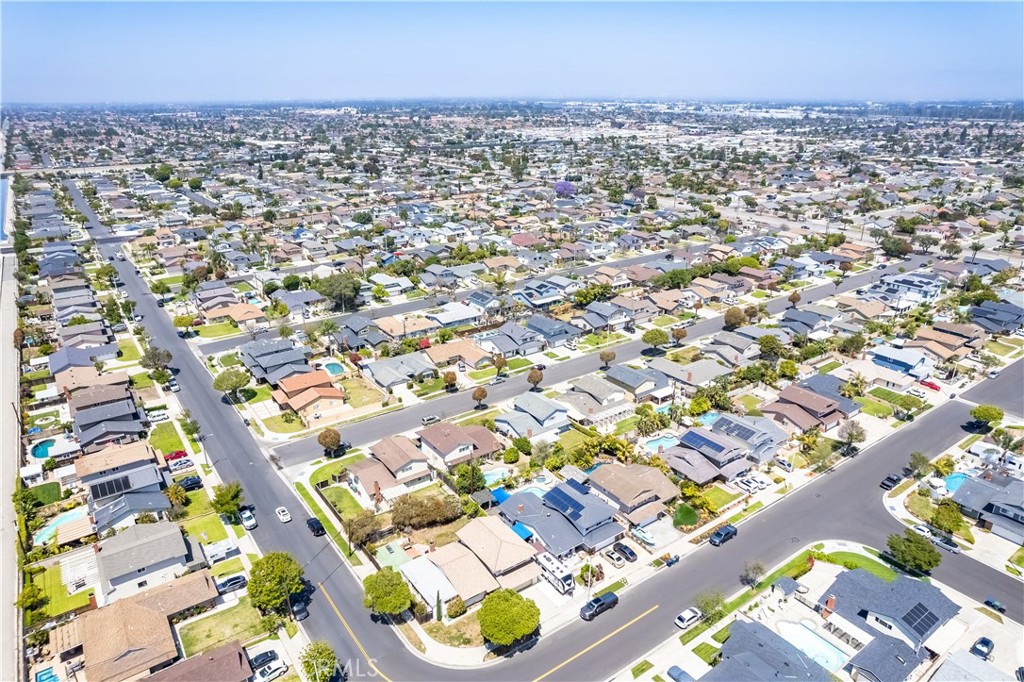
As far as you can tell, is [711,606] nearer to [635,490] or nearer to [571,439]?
[635,490]

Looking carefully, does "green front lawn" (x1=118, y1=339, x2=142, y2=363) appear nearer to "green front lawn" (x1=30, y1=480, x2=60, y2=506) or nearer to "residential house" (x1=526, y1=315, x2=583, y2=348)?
"green front lawn" (x1=30, y1=480, x2=60, y2=506)


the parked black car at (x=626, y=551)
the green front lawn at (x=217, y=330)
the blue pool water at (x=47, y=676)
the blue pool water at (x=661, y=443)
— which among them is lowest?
the blue pool water at (x=47, y=676)

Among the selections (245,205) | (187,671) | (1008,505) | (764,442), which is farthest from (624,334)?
(245,205)

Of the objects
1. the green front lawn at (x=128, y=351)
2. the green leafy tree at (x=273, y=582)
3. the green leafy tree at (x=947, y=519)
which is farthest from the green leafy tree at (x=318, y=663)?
the green front lawn at (x=128, y=351)

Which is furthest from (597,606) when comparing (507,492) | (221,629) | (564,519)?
(221,629)

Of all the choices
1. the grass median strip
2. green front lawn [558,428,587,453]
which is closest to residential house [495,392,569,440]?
green front lawn [558,428,587,453]

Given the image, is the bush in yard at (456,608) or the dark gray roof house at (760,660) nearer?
the dark gray roof house at (760,660)

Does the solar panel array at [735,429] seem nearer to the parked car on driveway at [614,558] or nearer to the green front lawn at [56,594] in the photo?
the parked car on driveway at [614,558]
